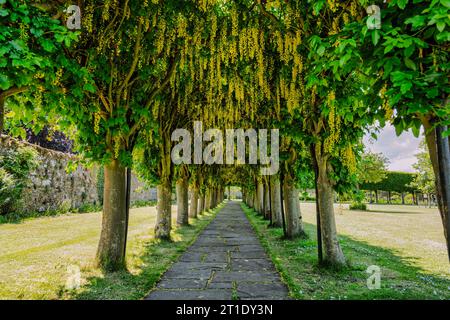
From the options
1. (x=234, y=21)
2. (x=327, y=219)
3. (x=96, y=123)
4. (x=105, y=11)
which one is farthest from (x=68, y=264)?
(x=234, y=21)

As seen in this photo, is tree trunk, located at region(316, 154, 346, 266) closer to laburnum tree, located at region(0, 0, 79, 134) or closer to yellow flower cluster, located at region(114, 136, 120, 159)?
yellow flower cluster, located at region(114, 136, 120, 159)

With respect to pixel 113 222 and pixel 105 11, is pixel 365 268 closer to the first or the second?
pixel 113 222

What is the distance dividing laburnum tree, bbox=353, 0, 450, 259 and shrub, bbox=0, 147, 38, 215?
583 inches

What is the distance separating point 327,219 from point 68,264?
18.2 ft

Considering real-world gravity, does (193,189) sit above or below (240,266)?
above

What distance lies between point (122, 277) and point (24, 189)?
11904 mm

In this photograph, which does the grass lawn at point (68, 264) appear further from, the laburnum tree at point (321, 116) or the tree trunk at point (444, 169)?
the tree trunk at point (444, 169)

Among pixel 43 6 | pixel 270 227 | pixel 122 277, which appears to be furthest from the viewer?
pixel 270 227

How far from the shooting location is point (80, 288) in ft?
15.6

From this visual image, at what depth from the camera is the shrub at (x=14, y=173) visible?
12828 mm

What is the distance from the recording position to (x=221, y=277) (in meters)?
5.55

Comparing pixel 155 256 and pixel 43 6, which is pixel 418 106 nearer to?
pixel 43 6

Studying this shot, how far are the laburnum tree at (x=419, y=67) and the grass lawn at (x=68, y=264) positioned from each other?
4.22 meters
